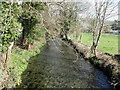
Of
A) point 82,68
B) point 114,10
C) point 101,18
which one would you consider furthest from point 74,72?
point 114,10

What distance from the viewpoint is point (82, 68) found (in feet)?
61.4

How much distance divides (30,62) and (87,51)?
8.62 metres

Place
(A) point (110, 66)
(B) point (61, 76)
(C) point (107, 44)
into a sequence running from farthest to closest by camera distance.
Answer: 1. (C) point (107, 44)
2. (A) point (110, 66)
3. (B) point (61, 76)

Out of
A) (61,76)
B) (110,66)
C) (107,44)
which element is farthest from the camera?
(107,44)

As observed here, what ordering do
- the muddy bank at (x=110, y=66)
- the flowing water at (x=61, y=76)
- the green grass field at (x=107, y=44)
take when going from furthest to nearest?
the green grass field at (x=107, y=44) → the muddy bank at (x=110, y=66) → the flowing water at (x=61, y=76)

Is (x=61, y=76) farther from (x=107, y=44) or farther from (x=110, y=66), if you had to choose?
(x=107, y=44)

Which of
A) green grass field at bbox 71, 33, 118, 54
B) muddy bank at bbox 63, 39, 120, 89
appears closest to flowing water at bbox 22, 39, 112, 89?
muddy bank at bbox 63, 39, 120, 89

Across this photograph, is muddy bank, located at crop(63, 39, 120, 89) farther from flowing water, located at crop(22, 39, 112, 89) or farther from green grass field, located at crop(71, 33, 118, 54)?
green grass field, located at crop(71, 33, 118, 54)

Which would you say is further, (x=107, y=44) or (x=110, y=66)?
(x=107, y=44)

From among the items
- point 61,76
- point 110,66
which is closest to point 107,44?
point 110,66

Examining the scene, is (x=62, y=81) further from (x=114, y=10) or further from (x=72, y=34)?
(x=72, y=34)

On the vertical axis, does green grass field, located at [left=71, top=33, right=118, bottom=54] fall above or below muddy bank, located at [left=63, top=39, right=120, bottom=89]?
below

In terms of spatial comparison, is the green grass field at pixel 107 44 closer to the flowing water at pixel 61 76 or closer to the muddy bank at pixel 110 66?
the muddy bank at pixel 110 66

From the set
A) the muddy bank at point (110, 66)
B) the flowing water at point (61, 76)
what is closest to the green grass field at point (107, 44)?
the muddy bank at point (110, 66)
